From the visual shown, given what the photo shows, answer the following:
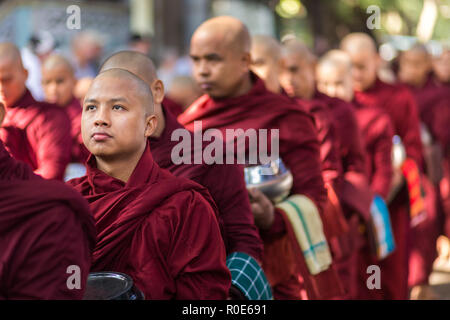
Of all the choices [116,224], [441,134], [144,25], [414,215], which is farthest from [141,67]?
[144,25]

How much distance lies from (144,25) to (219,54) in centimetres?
961

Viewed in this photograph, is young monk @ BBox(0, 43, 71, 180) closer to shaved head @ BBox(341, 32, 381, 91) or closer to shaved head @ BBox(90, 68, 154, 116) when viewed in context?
shaved head @ BBox(90, 68, 154, 116)

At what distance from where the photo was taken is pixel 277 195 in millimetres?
4004

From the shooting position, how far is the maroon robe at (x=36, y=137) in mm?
4285

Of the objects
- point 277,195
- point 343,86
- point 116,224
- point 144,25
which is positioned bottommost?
point 116,224

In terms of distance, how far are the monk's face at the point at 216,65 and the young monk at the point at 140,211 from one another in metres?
1.38

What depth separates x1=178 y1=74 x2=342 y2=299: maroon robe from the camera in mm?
4125

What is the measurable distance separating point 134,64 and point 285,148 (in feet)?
3.50

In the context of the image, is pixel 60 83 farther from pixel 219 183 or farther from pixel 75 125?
pixel 219 183

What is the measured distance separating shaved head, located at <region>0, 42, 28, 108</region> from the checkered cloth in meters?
1.66

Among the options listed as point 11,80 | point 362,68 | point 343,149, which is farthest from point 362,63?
point 11,80

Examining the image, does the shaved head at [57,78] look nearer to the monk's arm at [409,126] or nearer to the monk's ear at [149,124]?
the monk's arm at [409,126]

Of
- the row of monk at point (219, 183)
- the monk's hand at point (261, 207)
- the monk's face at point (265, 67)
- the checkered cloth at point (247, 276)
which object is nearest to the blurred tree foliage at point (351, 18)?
the row of monk at point (219, 183)
